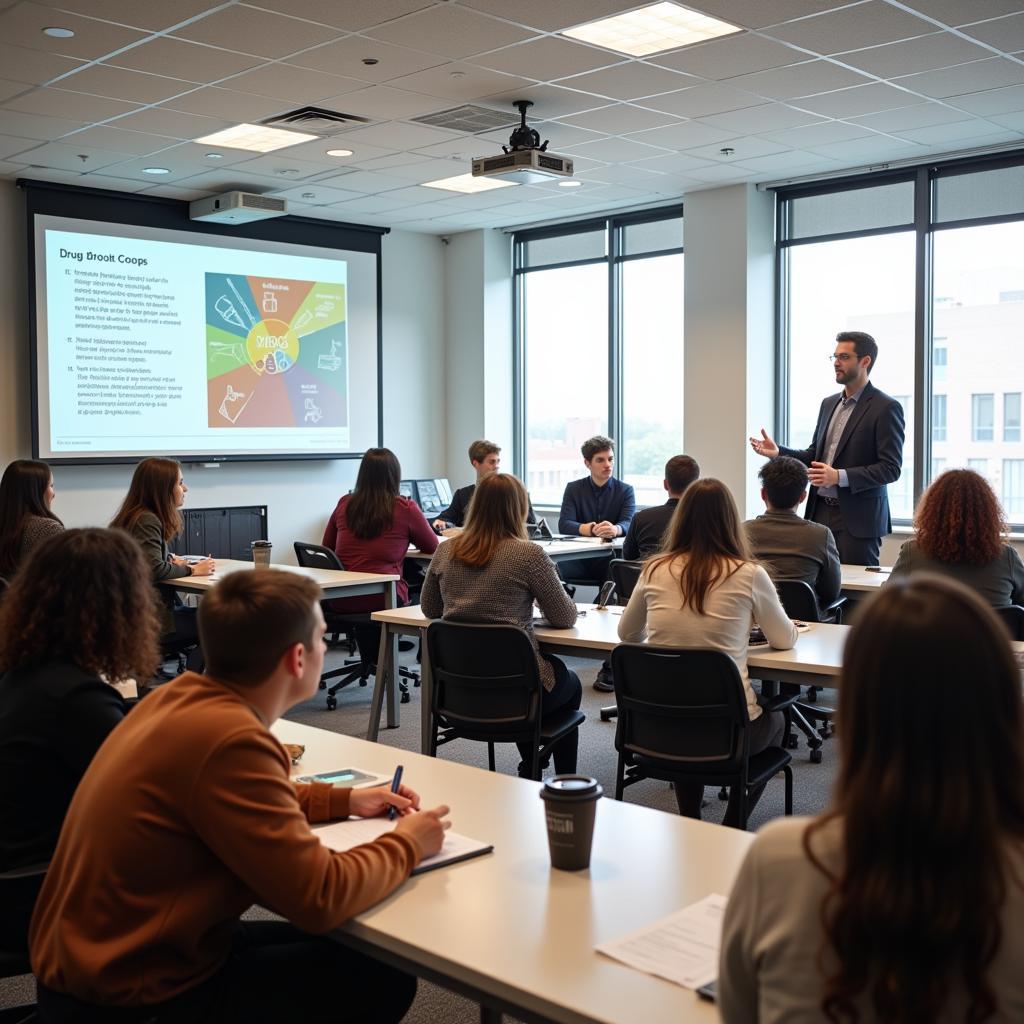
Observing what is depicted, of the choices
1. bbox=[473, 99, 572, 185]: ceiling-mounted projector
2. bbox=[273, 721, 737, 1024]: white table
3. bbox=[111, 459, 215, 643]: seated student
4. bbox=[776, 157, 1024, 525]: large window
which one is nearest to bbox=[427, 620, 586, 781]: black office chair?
bbox=[273, 721, 737, 1024]: white table

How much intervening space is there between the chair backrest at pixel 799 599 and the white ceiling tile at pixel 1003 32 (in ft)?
8.51

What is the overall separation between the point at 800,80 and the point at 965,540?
2.99 m

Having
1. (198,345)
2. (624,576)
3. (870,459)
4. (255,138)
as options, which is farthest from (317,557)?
(870,459)

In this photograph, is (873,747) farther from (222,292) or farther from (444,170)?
(222,292)

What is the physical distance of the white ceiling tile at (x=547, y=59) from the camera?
519 centimetres

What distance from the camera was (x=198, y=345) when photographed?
28.0 feet

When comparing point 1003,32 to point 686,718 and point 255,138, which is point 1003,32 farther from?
point 255,138

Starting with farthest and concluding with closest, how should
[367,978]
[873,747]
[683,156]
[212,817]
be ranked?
[683,156], [367,978], [212,817], [873,747]

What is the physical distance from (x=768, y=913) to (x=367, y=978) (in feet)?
3.33

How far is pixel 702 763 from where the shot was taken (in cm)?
333

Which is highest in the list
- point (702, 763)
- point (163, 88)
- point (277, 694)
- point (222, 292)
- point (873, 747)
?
point (163, 88)

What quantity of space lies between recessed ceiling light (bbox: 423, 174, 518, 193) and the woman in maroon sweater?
2773 millimetres

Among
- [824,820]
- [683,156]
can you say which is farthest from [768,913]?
[683,156]

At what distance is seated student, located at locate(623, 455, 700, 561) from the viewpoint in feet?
18.5
